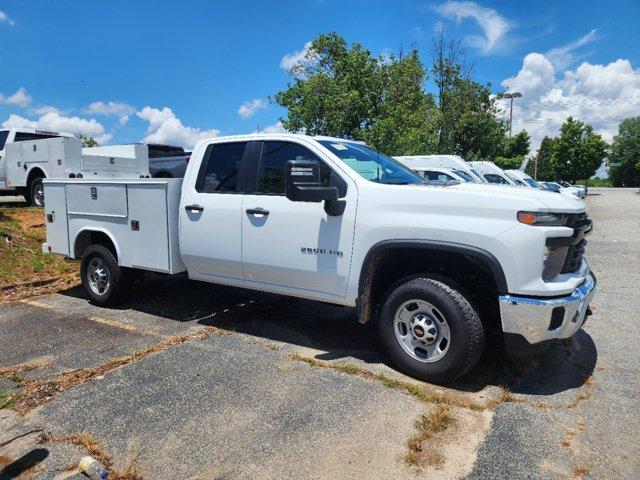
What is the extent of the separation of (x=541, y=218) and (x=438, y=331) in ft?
3.76

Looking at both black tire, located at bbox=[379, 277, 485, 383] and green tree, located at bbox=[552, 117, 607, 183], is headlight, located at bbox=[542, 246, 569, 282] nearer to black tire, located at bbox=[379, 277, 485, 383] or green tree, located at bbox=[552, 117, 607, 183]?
black tire, located at bbox=[379, 277, 485, 383]

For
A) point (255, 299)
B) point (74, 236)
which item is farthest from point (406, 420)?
point (74, 236)

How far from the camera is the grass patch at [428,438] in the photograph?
2.98 m

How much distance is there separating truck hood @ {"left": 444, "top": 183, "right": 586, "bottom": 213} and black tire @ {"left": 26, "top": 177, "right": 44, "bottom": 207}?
12.3m

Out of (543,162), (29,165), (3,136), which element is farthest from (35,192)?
(543,162)

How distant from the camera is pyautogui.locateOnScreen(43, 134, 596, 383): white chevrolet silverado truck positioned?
3652 millimetres

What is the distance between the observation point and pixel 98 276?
6305 mm

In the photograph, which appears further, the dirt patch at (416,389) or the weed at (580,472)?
the dirt patch at (416,389)

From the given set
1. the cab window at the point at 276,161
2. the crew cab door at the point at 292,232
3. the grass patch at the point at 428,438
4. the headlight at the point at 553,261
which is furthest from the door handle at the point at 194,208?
the headlight at the point at 553,261

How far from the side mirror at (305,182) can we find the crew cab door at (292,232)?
282mm

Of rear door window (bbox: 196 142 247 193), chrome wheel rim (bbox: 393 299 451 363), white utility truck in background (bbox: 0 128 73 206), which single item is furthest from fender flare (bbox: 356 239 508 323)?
white utility truck in background (bbox: 0 128 73 206)

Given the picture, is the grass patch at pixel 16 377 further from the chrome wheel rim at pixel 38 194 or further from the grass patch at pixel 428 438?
the chrome wheel rim at pixel 38 194

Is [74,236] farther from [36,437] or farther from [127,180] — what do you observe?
[36,437]

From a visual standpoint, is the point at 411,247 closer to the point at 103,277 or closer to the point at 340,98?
the point at 103,277
